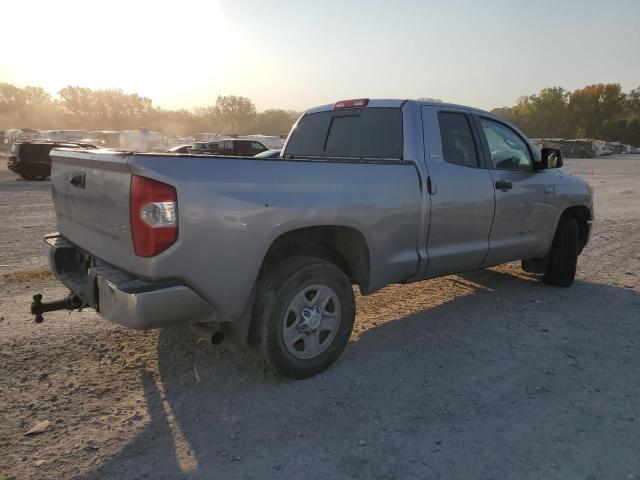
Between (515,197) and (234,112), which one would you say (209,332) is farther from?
(234,112)

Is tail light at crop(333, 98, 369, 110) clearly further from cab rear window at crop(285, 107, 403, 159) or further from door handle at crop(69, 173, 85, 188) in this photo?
door handle at crop(69, 173, 85, 188)

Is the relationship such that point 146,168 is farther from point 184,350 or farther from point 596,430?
point 596,430

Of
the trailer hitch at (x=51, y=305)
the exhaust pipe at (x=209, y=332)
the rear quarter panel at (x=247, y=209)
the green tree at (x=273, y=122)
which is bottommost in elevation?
the exhaust pipe at (x=209, y=332)

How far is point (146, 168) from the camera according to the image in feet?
8.78

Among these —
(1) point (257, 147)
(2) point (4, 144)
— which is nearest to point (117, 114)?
(2) point (4, 144)

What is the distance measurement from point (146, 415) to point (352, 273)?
5.88 feet

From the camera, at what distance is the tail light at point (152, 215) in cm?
270

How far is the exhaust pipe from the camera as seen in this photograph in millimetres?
3160

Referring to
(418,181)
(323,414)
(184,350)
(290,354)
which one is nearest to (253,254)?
(290,354)

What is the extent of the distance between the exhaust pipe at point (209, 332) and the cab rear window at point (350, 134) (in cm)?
206

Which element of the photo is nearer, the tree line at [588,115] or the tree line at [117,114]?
the tree line at [588,115]

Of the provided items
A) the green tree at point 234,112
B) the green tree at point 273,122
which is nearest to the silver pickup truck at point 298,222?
the green tree at point 273,122

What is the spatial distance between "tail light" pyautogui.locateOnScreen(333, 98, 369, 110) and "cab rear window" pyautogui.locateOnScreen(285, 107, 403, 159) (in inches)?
1.5

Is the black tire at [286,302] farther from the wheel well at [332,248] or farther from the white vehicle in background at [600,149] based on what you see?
the white vehicle in background at [600,149]
